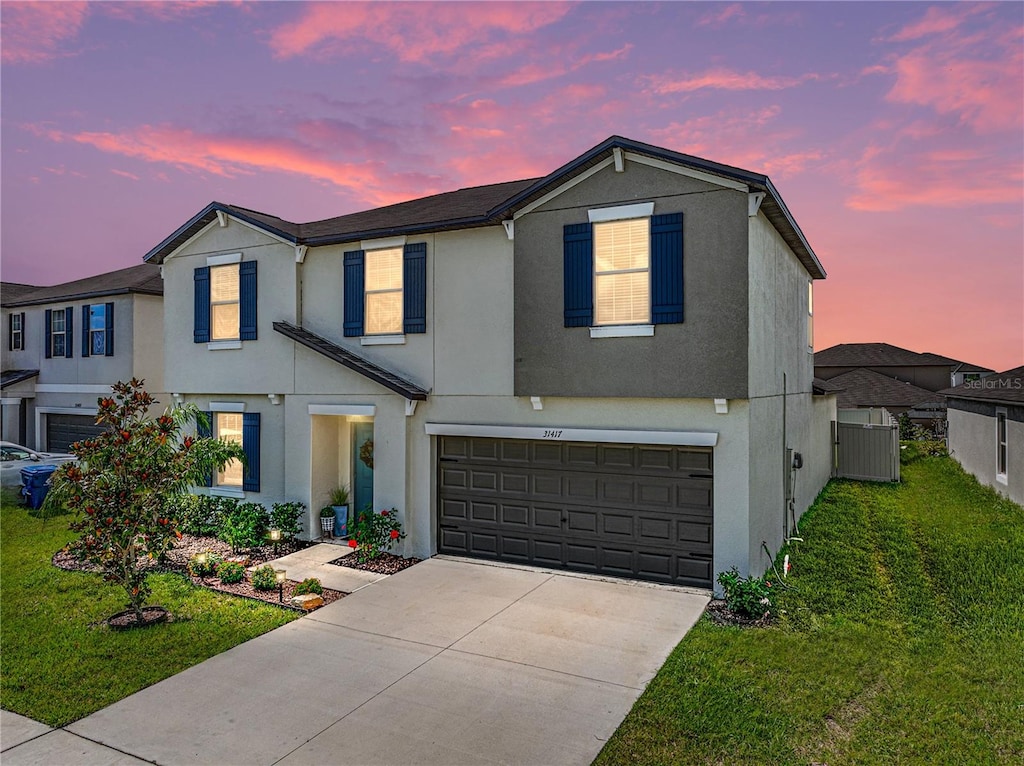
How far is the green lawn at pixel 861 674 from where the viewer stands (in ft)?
15.8

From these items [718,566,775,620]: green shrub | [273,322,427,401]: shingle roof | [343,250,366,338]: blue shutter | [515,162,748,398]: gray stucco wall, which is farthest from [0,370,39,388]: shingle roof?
[718,566,775,620]: green shrub

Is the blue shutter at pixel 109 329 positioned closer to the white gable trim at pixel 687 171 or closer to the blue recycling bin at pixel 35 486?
the blue recycling bin at pixel 35 486

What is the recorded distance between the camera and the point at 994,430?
16.1 meters

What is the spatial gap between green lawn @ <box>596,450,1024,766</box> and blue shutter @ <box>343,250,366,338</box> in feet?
26.0

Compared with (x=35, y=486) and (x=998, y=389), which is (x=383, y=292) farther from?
(x=998, y=389)

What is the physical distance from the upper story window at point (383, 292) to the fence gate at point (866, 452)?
1477 centimetres

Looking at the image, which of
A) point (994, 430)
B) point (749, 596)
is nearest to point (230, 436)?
point (749, 596)

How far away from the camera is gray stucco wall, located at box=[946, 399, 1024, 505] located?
46.4ft

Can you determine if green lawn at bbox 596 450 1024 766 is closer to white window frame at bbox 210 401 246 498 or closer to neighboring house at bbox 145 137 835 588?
neighboring house at bbox 145 137 835 588

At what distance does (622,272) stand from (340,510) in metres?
7.20

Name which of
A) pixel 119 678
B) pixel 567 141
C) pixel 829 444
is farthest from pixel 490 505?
pixel 829 444

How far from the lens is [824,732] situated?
198 inches

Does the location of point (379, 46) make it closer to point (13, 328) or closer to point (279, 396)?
point (279, 396)

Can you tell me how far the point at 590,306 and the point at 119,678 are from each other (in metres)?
7.43
